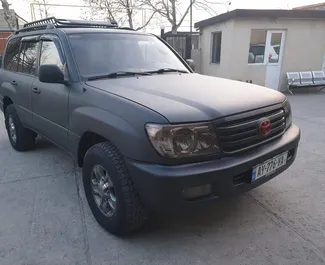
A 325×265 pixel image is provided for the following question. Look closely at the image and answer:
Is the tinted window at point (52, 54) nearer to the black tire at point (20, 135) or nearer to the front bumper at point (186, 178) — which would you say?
the black tire at point (20, 135)

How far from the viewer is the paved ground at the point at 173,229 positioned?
231 centimetres

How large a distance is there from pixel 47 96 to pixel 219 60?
9.77 metres

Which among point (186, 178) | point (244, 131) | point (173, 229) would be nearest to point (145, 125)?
point (186, 178)

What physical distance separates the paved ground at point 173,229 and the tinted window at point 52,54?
1437mm

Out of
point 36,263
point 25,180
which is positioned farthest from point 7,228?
point 25,180

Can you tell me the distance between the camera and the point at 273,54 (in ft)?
36.6

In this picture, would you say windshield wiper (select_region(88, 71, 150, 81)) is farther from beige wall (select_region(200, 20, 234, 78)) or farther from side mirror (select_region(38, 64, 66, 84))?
beige wall (select_region(200, 20, 234, 78))

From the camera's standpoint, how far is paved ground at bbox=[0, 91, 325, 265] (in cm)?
231

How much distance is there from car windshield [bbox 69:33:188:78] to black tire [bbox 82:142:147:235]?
3.01 ft

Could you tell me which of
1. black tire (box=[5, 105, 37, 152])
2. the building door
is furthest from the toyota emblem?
the building door

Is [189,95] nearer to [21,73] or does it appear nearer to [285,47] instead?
[21,73]

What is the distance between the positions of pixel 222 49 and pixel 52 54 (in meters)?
9.11

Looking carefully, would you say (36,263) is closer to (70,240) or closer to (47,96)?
(70,240)

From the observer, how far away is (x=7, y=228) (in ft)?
8.77
